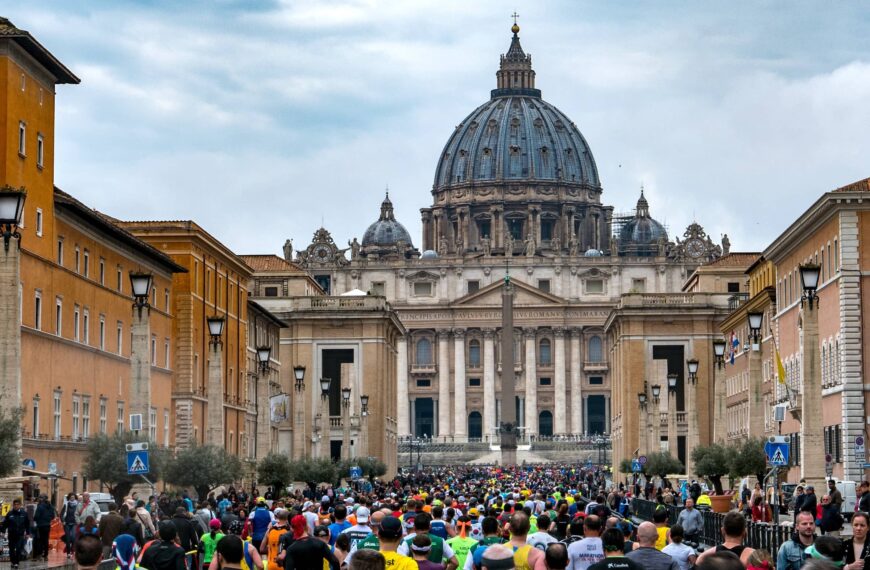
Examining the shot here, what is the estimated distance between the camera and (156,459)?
149ft

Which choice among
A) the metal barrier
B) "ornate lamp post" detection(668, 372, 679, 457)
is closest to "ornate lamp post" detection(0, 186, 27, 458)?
the metal barrier

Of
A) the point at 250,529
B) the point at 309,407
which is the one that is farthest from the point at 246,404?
the point at 250,529

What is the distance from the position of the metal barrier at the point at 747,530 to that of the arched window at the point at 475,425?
132 metres

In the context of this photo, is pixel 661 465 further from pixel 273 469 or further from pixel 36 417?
pixel 36 417

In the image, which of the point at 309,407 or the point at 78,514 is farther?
the point at 309,407

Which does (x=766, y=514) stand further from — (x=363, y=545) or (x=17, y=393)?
(x=363, y=545)

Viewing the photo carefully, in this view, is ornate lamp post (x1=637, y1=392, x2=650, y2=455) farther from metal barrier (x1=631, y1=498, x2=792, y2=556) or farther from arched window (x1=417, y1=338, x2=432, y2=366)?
arched window (x1=417, y1=338, x2=432, y2=366)

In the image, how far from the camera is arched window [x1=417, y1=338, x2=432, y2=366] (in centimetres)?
18775

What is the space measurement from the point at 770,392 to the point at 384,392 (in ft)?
139

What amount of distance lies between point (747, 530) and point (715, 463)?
28469mm

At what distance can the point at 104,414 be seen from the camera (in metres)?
59.4

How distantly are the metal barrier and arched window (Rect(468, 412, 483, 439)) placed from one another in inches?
5204

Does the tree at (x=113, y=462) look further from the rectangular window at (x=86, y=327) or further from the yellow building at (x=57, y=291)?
the rectangular window at (x=86, y=327)

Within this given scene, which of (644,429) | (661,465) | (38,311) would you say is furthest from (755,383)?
(644,429)
